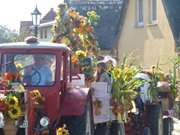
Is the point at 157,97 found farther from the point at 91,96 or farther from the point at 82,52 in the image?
the point at 91,96

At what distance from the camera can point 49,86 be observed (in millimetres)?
9641

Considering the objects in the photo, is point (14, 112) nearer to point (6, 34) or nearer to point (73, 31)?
point (73, 31)

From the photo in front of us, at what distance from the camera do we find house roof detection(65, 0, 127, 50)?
38094 millimetres

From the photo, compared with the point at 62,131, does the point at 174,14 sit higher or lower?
higher

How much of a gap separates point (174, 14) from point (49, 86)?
1875 centimetres

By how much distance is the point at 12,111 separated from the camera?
832 cm

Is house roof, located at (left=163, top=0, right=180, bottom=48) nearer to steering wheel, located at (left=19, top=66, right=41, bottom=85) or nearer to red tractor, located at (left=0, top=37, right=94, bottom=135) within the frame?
red tractor, located at (left=0, top=37, right=94, bottom=135)

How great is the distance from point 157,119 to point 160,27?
15926mm

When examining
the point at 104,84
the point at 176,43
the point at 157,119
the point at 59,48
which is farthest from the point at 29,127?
the point at 176,43

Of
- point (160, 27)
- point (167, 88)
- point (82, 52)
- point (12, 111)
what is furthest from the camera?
point (160, 27)

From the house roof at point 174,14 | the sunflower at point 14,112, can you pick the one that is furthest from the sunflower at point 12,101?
the house roof at point 174,14

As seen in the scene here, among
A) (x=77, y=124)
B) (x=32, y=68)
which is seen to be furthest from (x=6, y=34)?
(x=77, y=124)

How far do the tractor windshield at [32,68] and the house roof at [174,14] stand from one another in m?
17.1

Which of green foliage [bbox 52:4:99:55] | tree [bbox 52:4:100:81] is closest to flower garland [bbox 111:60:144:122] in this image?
tree [bbox 52:4:100:81]
